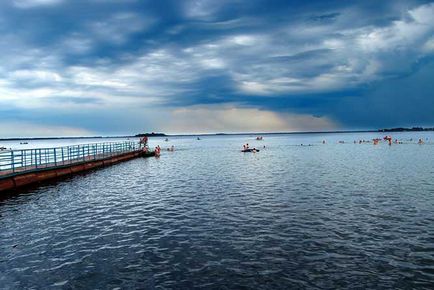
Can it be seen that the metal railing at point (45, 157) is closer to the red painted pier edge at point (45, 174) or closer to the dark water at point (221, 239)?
the red painted pier edge at point (45, 174)

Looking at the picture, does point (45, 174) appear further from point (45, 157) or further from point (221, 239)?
point (221, 239)

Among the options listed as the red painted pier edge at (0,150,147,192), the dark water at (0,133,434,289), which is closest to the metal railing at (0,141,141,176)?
the red painted pier edge at (0,150,147,192)

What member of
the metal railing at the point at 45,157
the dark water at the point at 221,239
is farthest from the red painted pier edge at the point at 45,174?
the dark water at the point at 221,239

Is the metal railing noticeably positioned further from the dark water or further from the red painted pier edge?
the dark water

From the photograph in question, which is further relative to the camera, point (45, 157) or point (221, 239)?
point (45, 157)

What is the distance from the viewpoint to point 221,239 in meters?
16.2

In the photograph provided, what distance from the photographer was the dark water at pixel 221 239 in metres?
11.8

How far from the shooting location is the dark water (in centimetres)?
1184

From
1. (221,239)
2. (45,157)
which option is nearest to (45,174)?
(45,157)

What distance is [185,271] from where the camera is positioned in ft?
41.0

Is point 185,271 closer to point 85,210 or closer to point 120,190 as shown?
point 85,210

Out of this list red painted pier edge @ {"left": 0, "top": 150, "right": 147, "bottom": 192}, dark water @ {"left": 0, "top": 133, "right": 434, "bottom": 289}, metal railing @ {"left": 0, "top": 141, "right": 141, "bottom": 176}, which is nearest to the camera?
dark water @ {"left": 0, "top": 133, "right": 434, "bottom": 289}

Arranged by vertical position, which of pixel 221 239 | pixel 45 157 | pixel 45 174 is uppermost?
pixel 45 157

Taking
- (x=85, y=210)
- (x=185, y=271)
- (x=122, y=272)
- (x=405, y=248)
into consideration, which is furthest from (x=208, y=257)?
(x=85, y=210)
